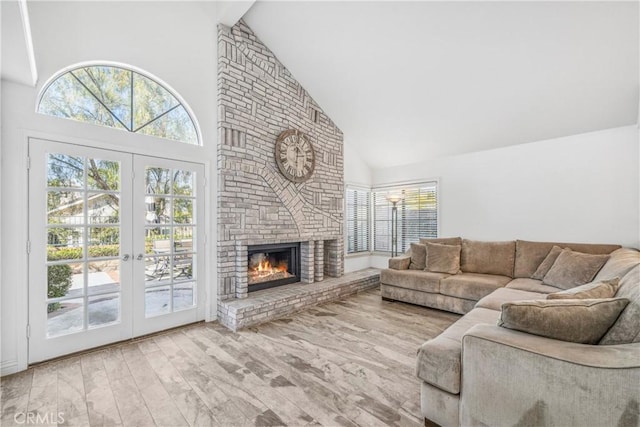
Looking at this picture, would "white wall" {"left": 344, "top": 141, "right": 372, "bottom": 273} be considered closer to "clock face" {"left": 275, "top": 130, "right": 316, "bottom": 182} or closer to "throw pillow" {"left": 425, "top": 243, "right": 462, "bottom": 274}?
"clock face" {"left": 275, "top": 130, "right": 316, "bottom": 182}

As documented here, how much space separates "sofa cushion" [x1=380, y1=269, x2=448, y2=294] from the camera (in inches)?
152

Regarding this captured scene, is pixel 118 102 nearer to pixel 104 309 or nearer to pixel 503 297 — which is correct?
pixel 104 309

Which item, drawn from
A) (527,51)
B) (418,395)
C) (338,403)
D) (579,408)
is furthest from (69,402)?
(527,51)

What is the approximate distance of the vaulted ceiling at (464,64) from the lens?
2.73m

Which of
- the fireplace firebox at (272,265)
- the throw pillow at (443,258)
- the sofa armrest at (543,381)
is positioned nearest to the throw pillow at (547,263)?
the throw pillow at (443,258)

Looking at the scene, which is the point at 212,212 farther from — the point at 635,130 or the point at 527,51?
the point at 635,130

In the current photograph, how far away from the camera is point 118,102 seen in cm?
295

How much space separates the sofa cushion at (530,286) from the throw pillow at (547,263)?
0.28 ft

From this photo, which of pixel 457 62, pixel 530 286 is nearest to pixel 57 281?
pixel 457 62

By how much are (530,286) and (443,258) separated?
1.12 metres

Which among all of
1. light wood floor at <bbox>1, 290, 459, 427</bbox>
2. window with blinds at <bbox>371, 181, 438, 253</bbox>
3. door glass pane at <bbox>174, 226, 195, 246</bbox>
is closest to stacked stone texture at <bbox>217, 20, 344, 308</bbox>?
door glass pane at <bbox>174, 226, 195, 246</bbox>

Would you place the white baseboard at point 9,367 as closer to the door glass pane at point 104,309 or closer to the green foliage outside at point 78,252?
the door glass pane at point 104,309

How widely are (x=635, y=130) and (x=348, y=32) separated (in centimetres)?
377

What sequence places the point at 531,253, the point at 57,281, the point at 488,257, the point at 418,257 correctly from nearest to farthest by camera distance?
the point at 57,281 → the point at 531,253 → the point at 488,257 → the point at 418,257
